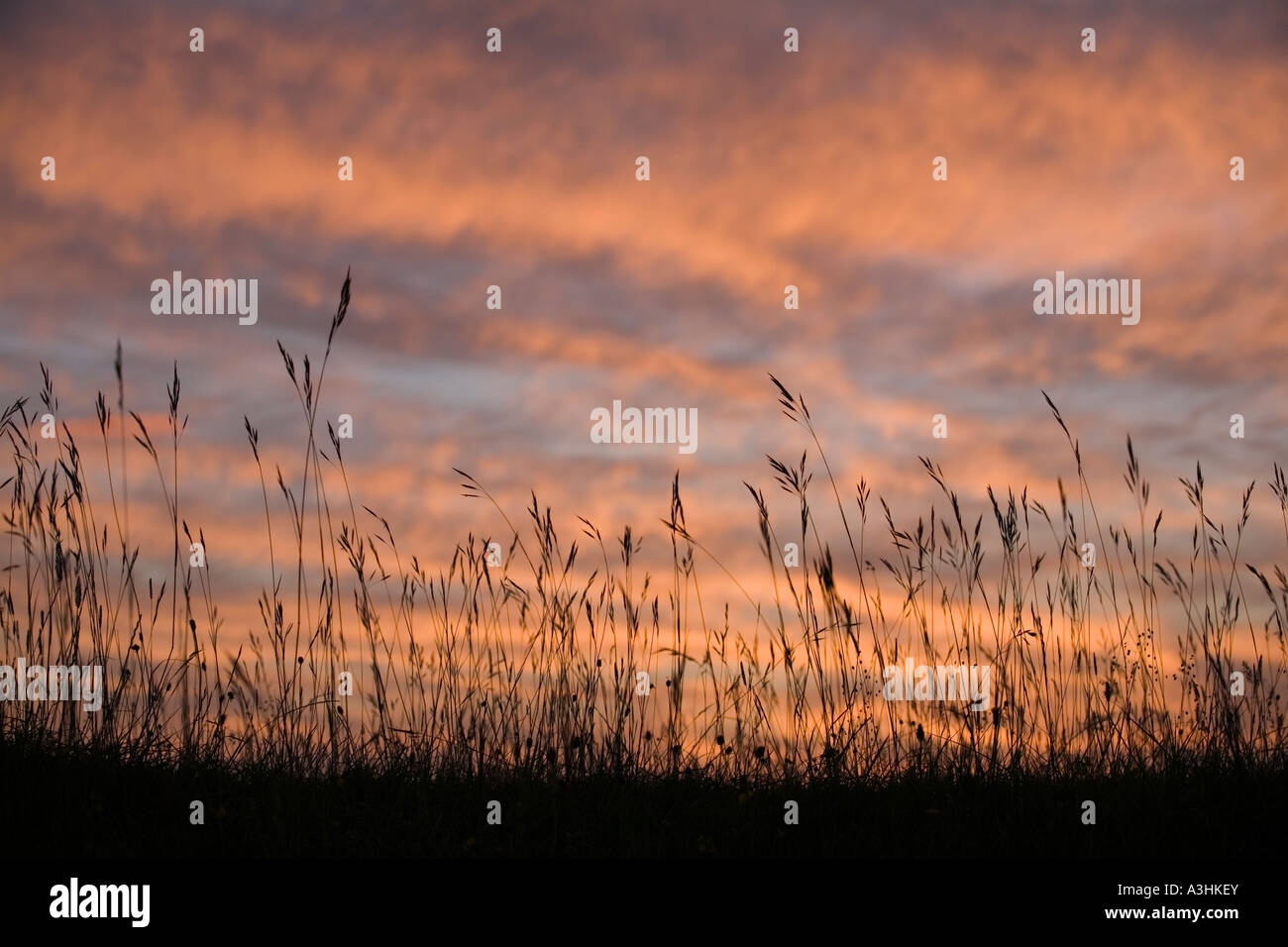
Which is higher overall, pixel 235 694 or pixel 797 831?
pixel 235 694
